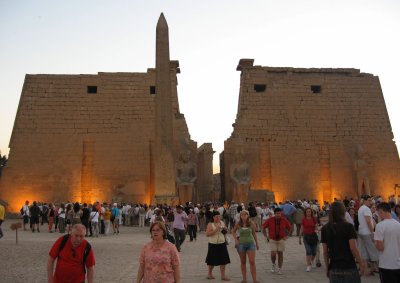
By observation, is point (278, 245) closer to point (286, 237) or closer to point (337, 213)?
point (286, 237)

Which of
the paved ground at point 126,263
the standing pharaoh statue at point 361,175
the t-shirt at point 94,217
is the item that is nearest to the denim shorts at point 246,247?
the paved ground at point 126,263

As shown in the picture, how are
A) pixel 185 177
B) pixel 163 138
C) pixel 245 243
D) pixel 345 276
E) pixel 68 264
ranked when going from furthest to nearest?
pixel 185 177, pixel 163 138, pixel 245 243, pixel 345 276, pixel 68 264

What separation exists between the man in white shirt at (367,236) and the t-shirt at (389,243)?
86.4 inches

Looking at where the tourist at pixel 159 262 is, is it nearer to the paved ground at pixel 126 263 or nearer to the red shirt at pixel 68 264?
the red shirt at pixel 68 264

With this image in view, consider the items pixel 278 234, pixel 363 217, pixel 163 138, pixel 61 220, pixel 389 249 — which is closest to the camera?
pixel 389 249

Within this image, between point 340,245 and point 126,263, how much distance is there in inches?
199

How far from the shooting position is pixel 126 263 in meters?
7.87

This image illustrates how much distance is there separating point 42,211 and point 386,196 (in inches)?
654

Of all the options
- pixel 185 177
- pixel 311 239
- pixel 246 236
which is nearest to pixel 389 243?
pixel 246 236

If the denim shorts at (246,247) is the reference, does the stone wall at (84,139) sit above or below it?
above

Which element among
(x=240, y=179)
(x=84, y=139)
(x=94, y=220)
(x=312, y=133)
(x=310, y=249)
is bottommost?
(x=310, y=249)

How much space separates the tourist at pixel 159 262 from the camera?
134 inches

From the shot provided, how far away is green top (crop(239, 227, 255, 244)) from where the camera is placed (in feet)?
19.8

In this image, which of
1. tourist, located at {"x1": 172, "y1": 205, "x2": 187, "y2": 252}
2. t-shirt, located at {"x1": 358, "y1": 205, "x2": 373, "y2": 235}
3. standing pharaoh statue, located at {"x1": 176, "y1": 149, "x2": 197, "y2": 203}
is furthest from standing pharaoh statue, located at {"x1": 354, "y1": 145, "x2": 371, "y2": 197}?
t-shirt, located at {"x1": 358, "y1": 205, "x2": 373, "y2": 235}
